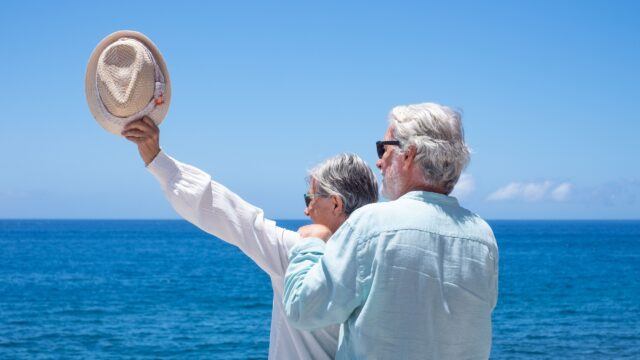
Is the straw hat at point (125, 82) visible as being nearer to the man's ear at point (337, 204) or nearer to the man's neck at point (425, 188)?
the man's ear at point (337, 204)

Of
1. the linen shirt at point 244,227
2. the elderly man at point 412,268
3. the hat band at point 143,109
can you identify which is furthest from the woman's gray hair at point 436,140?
the hat band at point 143,109

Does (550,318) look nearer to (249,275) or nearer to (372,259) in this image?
(249,275)

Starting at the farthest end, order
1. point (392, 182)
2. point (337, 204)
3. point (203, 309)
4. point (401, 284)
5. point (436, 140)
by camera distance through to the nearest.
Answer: point (203, 309) → point (337, 204) → point (392, 182) → point (436, 140) → point (401, 284)

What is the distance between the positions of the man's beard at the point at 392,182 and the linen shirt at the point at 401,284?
0.09 meters

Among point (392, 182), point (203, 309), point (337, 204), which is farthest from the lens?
point (203, 309)

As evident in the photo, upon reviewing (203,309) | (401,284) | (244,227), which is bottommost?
(203,309)

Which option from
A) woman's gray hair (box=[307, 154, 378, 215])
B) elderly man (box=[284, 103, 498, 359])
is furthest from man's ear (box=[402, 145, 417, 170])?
woman's gray hair (box=[307, 154, 378, 215])

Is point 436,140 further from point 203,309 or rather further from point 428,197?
point 203,309

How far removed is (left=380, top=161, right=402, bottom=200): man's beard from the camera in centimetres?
222

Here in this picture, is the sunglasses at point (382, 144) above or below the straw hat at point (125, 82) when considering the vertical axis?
below

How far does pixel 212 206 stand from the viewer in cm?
253

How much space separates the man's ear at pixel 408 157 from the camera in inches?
84.7

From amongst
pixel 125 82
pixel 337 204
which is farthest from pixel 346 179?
pixel 125 82

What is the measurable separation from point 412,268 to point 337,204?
550mm
